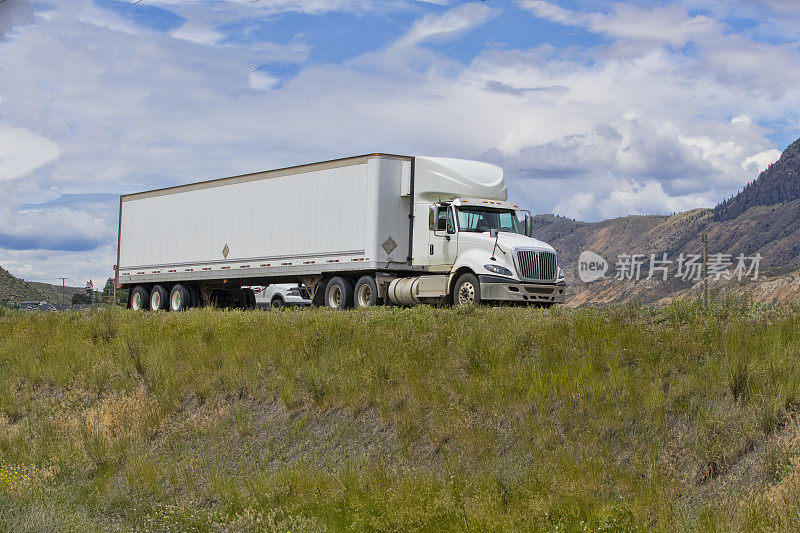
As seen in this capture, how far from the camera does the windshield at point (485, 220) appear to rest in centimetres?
2148

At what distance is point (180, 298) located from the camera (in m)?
30.4

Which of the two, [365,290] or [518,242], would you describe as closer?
[518,242]

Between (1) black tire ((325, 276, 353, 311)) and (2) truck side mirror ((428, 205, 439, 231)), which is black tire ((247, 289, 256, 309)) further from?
(2) truck side mirror ((428, 205, 439, 231))

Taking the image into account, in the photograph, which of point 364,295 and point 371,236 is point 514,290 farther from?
point 364,295

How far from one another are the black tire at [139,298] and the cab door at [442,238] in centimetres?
1529

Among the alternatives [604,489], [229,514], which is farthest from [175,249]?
[604,489]

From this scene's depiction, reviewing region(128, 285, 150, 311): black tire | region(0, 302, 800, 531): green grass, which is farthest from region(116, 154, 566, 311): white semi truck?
region(0, 302, 800, 531): green grass

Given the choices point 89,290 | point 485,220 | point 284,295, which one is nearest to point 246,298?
point 284,295

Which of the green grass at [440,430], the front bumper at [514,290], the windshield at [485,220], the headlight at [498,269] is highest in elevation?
the windshield at [485,220]

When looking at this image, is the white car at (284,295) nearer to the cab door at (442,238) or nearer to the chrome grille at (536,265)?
the cab door at (442,238)

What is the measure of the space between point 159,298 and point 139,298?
5.95 ft

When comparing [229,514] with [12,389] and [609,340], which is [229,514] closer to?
[609,340]

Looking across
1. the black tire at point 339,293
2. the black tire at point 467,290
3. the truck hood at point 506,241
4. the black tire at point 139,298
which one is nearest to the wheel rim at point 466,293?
the black tire at point 467,290

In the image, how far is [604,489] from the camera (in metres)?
7.80
